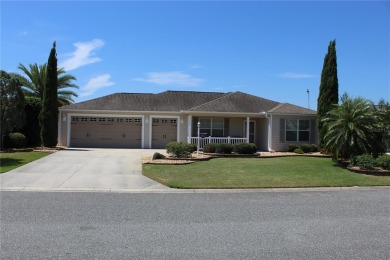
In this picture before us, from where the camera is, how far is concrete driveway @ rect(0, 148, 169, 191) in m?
11.6

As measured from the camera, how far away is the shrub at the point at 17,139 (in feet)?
79.1

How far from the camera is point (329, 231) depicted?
6699mm

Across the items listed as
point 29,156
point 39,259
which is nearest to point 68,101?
point 29,156

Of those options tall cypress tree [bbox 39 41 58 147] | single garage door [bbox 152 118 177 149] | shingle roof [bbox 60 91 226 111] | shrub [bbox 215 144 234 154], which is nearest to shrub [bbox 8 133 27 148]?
tall cypress tree [bbox 39 41 58 147]

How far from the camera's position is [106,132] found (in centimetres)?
2761

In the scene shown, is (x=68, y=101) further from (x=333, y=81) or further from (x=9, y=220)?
(x=9, y=220)

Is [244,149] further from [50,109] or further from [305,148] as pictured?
[50,109]

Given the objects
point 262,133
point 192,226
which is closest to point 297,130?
point 262,133

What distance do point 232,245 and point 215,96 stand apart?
2624 centimetres

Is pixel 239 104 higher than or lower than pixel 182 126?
higher

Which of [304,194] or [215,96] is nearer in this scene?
[304,194]

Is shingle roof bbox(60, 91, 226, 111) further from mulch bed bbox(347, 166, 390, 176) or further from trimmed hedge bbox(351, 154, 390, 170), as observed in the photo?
mulch bed bbox(347, 166, 390, 176)

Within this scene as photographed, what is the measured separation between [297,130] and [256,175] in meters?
11.5

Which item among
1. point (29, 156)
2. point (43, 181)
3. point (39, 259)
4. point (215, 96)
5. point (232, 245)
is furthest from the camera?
point (215, 96)
